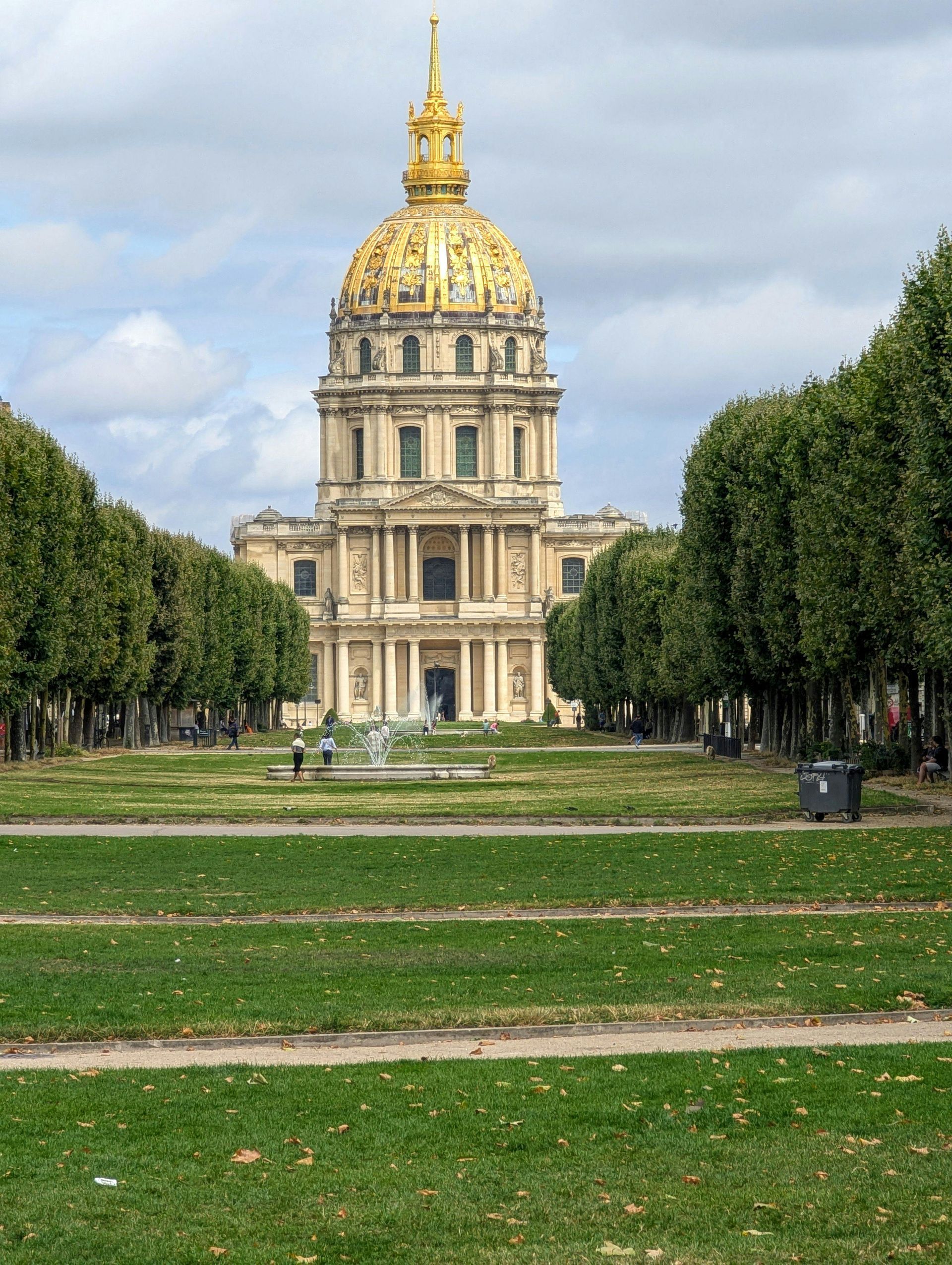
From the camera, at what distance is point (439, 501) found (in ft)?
522

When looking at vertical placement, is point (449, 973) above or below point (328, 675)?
below

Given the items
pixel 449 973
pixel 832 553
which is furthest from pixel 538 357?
pixel 449 973

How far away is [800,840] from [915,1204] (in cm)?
2216

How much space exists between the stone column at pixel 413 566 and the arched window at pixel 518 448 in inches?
558

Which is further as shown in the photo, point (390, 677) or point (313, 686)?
point (313, 686)

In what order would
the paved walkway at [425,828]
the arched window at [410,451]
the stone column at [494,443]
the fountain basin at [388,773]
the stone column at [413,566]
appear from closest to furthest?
1. the paved walkway at [425,828]
2. the fountain basin at [388,773]
3. the stone column at [413,566]
4. the stone column at [494,443]
5. the arched window at [410,451]

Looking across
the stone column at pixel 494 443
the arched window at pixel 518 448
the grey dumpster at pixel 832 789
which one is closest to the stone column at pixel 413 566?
the stone column at pixel 494 443

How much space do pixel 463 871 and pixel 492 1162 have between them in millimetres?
16734

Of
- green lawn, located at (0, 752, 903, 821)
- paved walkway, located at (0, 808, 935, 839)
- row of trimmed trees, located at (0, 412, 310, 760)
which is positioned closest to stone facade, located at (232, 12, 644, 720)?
row of trimmed trees, located at (0, 412, 310, 760)

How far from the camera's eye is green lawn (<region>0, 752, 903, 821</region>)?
39.3m

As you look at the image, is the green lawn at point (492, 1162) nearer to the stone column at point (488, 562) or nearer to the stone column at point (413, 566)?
the stone column at point (413, 566)

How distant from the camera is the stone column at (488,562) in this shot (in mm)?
158250

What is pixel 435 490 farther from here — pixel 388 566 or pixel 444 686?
pixel 444 686

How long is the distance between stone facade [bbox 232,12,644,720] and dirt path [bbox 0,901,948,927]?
127 m
